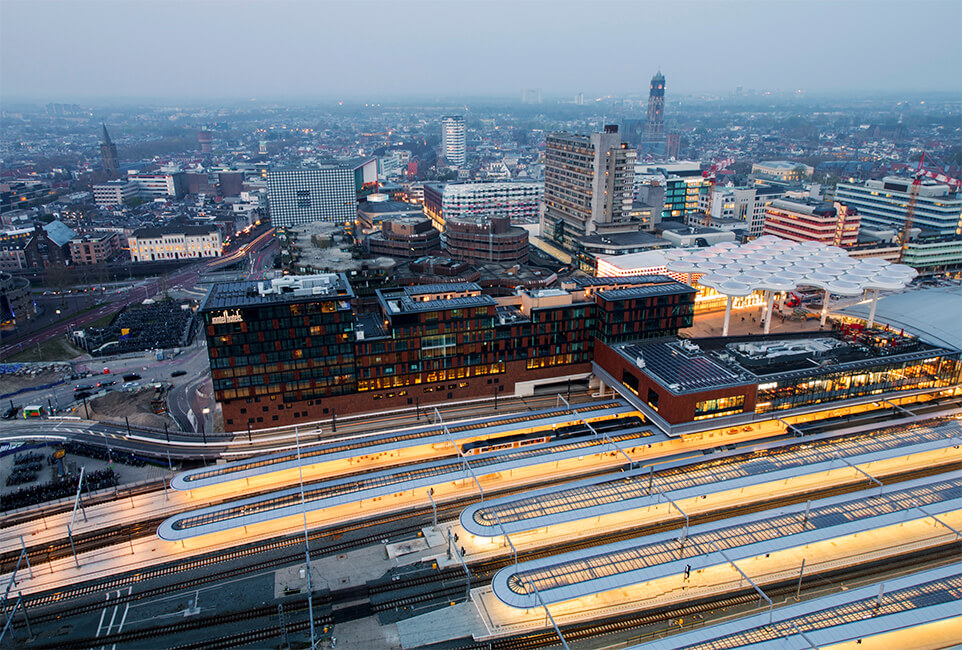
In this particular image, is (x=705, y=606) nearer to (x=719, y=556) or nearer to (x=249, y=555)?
(x=719, y=556)

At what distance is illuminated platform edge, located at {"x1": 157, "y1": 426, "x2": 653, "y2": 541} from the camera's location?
2904 inches

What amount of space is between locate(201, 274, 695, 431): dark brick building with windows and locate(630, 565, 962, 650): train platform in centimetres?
5593

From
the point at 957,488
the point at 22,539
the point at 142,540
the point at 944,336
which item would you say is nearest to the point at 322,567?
the point at 142,540

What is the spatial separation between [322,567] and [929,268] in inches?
7947

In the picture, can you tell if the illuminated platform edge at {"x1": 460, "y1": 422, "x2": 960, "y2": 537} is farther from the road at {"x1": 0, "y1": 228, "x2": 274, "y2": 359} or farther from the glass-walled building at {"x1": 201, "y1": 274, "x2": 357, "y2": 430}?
the road at {"x1": 0, "y1": 228, "x2": 274, "y2": 359}

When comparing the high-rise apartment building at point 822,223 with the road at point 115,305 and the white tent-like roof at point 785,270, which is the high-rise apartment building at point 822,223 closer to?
the white tent-like roof at point 785,270

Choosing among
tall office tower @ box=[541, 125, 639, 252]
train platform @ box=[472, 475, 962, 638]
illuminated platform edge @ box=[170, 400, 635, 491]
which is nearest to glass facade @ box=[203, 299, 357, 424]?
illuminated platform edge @ box=[170, 400, 635, 491]

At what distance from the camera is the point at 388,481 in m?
80.5

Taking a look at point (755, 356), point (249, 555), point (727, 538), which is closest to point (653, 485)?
point (727, 538)

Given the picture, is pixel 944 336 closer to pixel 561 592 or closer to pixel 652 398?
pixel 652 398

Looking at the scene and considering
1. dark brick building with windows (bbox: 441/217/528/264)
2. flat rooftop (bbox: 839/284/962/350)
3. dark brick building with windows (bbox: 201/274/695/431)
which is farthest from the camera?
dark brick building with windows (bbox: 441/217/528/264)

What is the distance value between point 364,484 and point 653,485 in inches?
1514

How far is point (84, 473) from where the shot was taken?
8906 cm

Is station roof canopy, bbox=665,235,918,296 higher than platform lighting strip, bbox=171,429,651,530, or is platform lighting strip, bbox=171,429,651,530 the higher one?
station roof canopy, bbox=665,235,918,296
